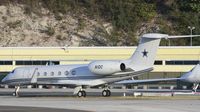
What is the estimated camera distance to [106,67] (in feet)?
197

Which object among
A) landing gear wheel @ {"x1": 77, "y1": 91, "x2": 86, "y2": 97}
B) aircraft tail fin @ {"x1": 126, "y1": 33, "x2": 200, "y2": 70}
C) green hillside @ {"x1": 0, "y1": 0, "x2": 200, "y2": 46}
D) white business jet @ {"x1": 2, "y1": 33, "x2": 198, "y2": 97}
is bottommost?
landing gear wheel @ {"x1": 77, "y1": 91, "x2": 86, "y2": 97}

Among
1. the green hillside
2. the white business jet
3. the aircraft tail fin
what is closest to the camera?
the white business jet

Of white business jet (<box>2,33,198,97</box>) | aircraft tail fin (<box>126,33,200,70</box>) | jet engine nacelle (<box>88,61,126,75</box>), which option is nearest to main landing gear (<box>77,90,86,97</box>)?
white business jet (<box>2,33,198,97</box>)

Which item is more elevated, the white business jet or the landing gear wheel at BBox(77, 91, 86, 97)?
the white business jet

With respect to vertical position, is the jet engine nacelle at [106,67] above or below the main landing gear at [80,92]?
above

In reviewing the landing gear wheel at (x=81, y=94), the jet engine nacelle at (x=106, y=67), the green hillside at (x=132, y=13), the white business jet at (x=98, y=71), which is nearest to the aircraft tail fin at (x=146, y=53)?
the white business jet at (x=98, y=71)

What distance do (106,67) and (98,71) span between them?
3.05 ft

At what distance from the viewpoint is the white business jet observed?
6003 cm

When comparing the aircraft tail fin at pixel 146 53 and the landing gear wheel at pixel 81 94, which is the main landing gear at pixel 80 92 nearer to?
the landing gear wheel at pixel 81 94

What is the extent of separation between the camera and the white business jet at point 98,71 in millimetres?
60031

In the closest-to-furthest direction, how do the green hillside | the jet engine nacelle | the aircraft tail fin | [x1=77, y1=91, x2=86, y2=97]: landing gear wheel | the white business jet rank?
the jet engine nacelle < the white business jet < the aircraft tail fin < [x1=77, y1=91, x2=86, y2=97]: landing gear wheel < the green hillside

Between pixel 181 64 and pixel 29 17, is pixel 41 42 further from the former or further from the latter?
pixel 181 64

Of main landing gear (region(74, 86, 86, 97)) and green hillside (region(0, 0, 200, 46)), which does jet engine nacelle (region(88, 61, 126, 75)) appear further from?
green hillside (region(0, 0, 200, 46))

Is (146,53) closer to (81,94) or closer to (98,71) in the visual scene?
(98,71)
